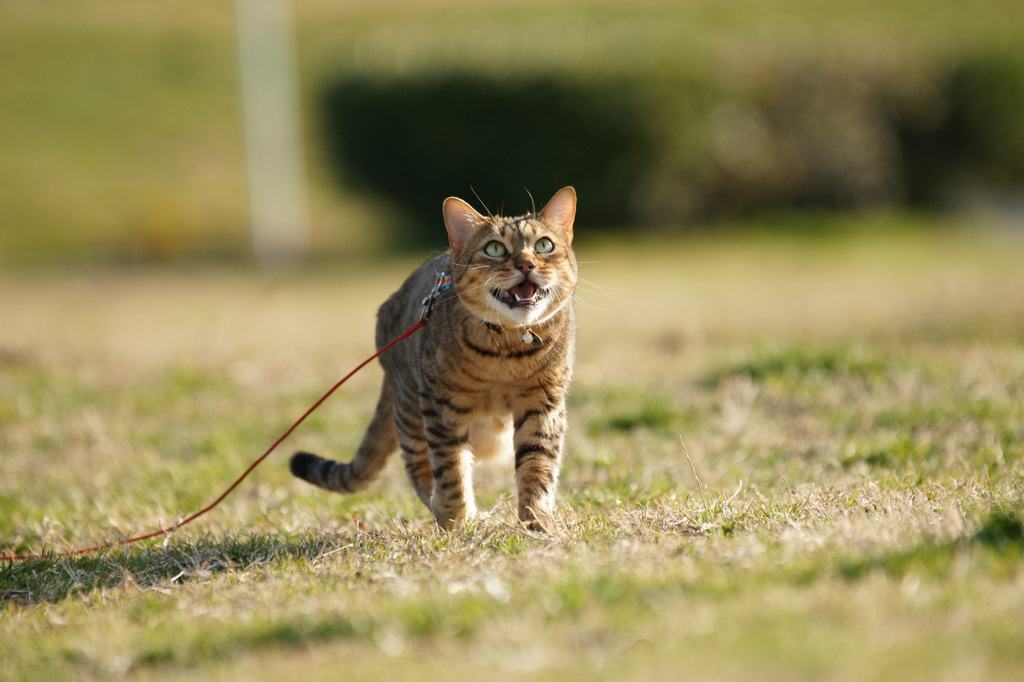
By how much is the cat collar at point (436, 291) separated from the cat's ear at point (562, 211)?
43cm

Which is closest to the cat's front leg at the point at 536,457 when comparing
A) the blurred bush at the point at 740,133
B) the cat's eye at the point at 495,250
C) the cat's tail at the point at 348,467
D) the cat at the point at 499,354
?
the cat at the point at 499,354

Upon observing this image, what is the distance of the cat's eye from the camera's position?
11.5 ft

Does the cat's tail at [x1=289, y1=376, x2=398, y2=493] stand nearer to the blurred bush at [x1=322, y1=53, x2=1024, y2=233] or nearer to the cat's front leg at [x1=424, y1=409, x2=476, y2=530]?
the cat's front leg at [x1=424, y1=409, x2=476, y2=530]

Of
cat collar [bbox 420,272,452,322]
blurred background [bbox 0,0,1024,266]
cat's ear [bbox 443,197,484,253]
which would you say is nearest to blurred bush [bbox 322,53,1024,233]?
blurred background [bbox 0,0,1024,266]

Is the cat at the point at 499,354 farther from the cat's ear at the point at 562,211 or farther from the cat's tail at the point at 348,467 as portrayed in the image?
the cat's tail at the point at 348,467

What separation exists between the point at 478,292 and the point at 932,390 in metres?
3.10

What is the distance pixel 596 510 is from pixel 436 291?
103 cm

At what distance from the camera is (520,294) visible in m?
3.47

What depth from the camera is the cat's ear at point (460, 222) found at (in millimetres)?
3686

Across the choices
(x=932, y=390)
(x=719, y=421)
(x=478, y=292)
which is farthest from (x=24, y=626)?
(x=932, y=390)

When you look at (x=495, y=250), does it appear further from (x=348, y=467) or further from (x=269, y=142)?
(x=269, y=142)

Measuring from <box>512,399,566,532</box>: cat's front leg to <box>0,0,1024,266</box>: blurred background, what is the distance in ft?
33.6

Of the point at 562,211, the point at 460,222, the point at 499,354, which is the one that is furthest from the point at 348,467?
the point at 562,211

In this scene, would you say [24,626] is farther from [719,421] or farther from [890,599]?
[719,421]
